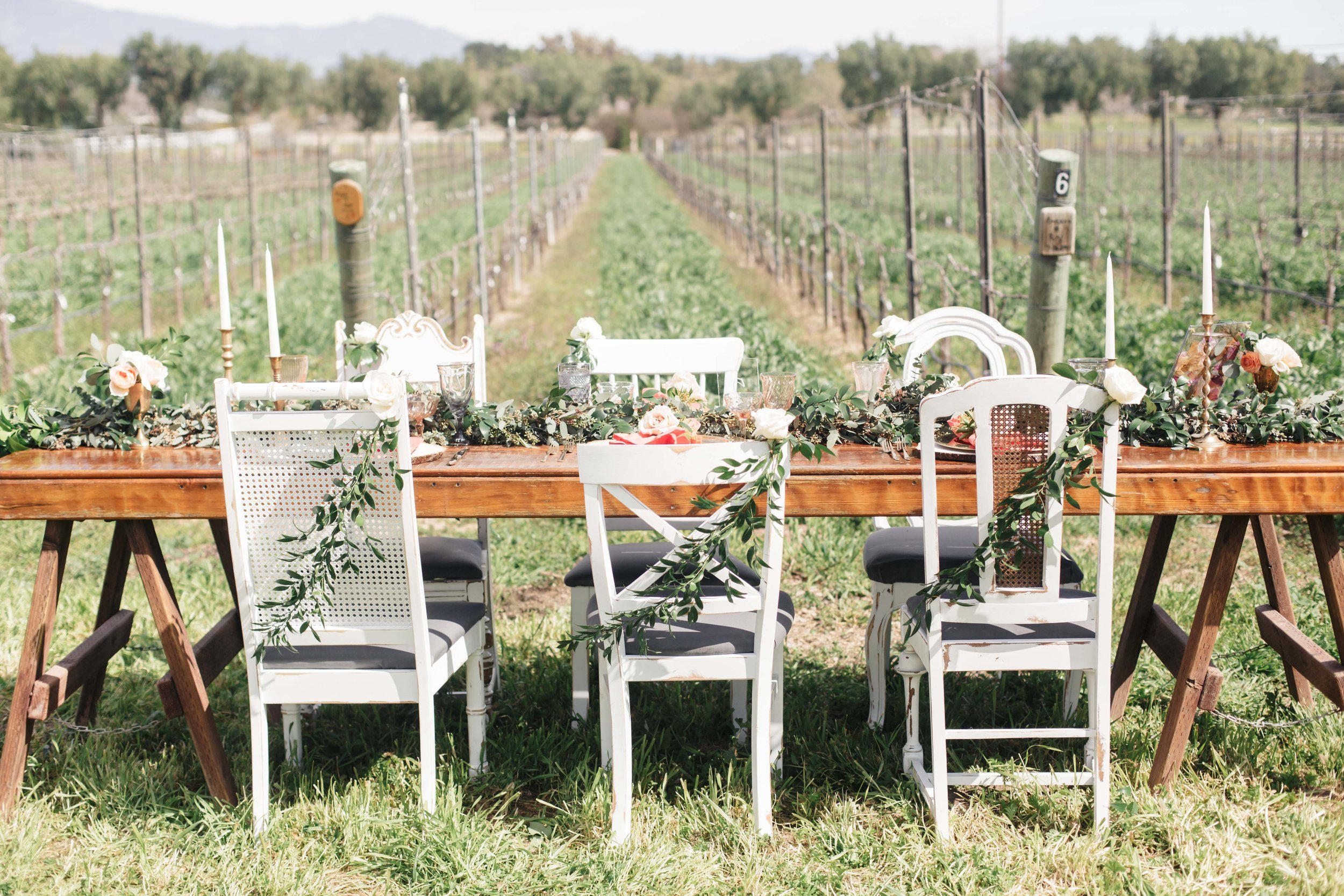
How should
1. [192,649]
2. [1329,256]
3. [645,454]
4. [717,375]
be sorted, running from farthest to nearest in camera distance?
[1329,256] < [717,375] < [192,649] < [645,454]

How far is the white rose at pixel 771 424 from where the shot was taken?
8.48ft

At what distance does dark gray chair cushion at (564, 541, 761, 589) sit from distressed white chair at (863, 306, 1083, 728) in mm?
343

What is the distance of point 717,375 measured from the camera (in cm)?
431

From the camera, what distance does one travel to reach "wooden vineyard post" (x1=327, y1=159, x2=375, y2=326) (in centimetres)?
674

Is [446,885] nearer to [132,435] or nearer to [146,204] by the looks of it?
[132,435]

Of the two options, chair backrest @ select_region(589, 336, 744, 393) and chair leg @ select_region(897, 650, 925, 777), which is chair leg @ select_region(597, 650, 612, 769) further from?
chair backrest @ select_region(589, 336, 744, 393)

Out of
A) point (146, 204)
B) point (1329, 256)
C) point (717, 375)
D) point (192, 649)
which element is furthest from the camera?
point (146, 204)

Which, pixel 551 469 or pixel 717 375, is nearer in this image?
pixel 551 469

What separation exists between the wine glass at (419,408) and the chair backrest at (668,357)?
0.84m

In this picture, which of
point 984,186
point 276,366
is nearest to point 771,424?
point 276,366

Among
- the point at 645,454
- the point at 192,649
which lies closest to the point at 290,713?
the point at 192,649

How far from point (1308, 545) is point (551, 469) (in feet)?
11.5

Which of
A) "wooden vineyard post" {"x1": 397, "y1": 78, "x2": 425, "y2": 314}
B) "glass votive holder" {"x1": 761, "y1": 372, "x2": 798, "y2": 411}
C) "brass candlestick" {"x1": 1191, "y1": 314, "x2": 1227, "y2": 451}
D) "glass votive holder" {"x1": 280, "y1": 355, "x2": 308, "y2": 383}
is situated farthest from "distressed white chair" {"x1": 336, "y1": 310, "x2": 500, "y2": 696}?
"wooden vineyard post" {"x1": 397, "y1": 78, "x2": 425, "y2": 314}

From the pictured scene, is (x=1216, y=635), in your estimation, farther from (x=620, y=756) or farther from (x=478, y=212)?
(x=478, y=212)
